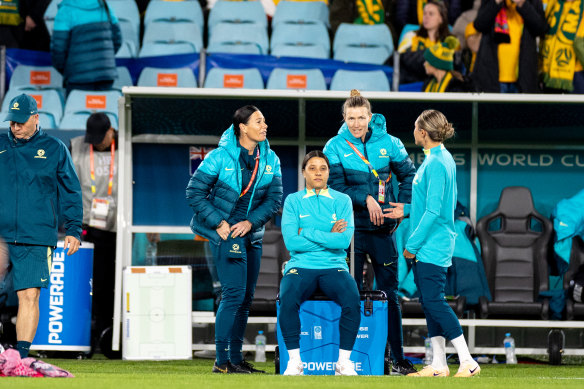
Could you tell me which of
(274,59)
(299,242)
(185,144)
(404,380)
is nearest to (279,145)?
(185,144)

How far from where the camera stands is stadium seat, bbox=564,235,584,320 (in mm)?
8992

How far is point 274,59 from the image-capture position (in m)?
12.2

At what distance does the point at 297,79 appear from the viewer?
11961mm

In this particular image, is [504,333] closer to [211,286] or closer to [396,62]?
[211,286]

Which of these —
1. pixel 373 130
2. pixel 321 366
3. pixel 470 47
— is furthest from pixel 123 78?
pixel 321 366

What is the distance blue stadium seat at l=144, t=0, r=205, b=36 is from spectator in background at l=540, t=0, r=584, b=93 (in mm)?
4825

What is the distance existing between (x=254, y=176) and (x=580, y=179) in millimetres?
4313

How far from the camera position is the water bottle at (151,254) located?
31.9 ft

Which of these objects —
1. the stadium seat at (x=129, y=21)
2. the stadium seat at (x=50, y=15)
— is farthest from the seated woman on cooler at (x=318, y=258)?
the stadium seat at (x=50, y=15)

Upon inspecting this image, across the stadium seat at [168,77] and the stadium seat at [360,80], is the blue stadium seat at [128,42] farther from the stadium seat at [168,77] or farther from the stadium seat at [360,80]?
the stadium seat at [360,80]

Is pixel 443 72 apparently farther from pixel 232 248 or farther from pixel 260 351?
pixel 232 248

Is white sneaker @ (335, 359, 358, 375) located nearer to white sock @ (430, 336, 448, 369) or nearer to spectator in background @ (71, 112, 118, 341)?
white sock @ (430, 336, 448, 369)

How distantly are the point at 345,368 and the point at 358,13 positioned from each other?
306 inches

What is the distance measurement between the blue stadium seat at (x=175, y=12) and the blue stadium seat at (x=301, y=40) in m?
1.08
